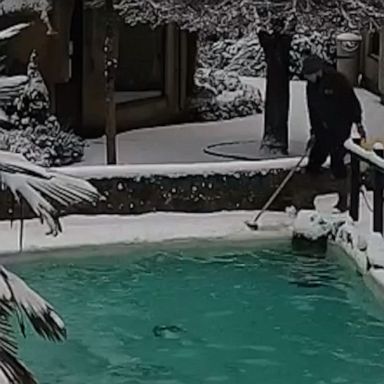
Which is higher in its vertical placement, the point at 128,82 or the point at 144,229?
the point at 128,82

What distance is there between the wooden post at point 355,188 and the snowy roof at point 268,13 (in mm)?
2475

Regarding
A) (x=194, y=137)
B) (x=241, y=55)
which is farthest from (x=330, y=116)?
(x=241, y=55)

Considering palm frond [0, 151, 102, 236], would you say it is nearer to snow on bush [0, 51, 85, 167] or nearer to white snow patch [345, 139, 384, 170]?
white snow patch [345, 139, 384, 170]

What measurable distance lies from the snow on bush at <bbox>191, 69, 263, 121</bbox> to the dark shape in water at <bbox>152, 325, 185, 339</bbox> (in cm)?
963

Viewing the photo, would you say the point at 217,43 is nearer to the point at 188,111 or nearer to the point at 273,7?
the point at 188,111

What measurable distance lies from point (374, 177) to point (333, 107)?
6.36ft

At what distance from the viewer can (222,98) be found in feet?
60.4

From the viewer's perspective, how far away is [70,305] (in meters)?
8.37

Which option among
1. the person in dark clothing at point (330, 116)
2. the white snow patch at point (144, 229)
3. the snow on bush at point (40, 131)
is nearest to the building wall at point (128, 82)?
the snow on bush at point (40, 131)

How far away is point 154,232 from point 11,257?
1.33 m

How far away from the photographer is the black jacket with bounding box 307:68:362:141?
1117 cm

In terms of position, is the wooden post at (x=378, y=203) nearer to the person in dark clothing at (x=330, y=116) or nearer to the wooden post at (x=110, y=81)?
the person in dark clothing at (x=330, y=116)

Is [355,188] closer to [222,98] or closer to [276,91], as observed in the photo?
[276,91]

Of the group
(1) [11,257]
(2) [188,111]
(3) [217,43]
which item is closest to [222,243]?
(1) [11,257]
